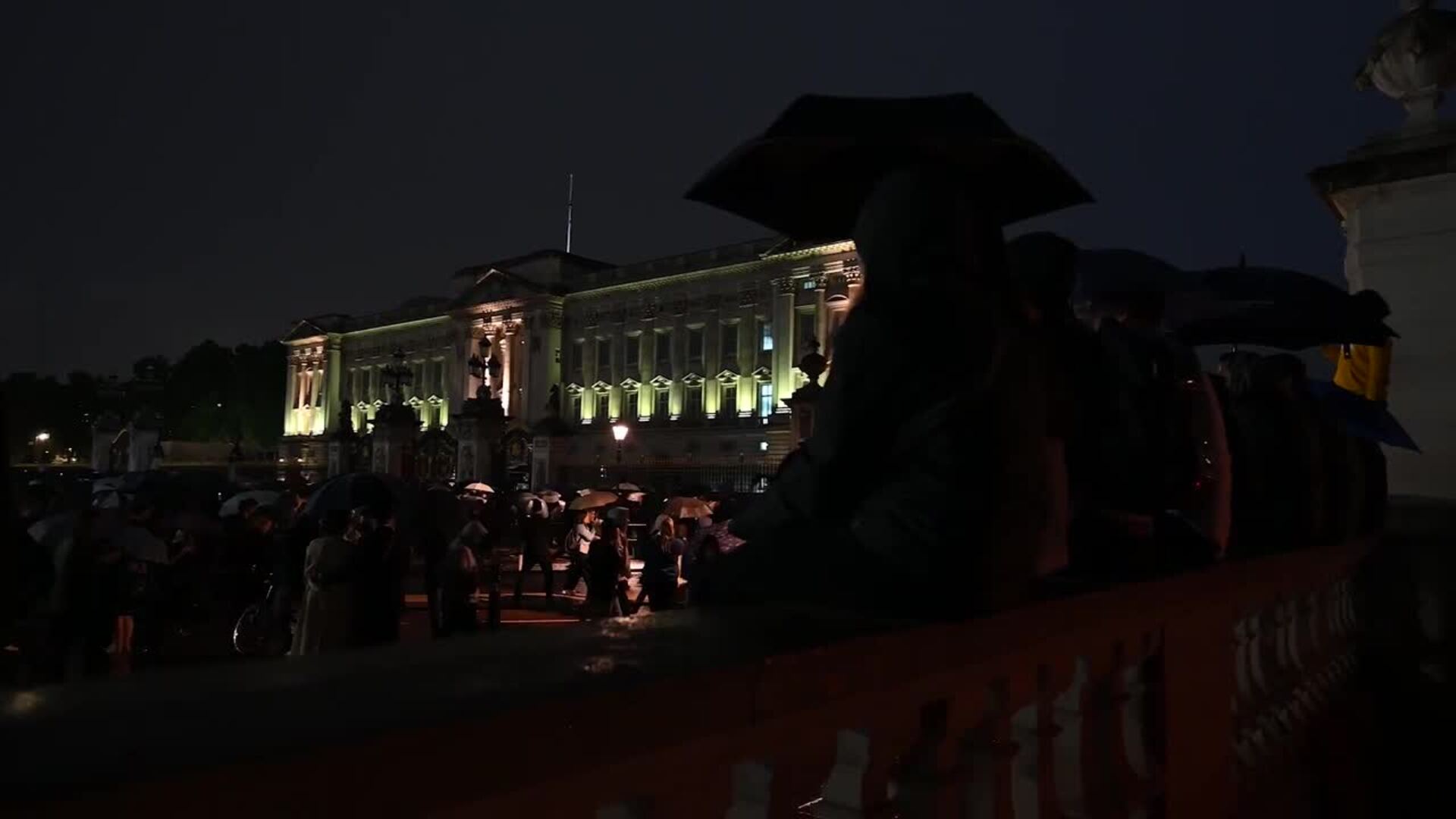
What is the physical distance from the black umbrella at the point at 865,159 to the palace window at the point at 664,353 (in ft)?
193

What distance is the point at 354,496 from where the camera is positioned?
947 cm

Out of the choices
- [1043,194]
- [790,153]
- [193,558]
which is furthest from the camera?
[193,558]

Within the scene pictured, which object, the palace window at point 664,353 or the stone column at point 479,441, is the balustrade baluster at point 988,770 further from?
the palace window at point 664,353

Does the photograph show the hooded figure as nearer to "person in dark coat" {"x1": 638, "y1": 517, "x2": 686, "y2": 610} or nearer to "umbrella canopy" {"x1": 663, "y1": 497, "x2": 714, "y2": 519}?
"person in dark coat" {"x1": 638, "y1": 517, "x2": 686, "y2": 610}

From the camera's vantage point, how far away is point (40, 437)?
83.1 metres

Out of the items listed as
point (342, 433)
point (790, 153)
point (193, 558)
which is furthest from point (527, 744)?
point (342, 433)

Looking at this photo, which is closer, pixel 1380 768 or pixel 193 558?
pixel 1380 768

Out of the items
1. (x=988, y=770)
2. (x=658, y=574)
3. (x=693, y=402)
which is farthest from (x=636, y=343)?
(x=988, y=770)

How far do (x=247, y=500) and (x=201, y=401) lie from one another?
Answer: 306 ft

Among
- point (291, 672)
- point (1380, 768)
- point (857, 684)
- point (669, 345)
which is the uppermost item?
point (669, 345)

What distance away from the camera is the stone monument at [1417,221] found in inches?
309

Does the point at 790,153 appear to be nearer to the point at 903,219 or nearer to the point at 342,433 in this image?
the point at 903,219

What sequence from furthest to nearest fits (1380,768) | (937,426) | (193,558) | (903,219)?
1. (193,558)
2. (1380,768)
3. (903,219)
4. (937,426)

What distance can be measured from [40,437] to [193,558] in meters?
87.5
